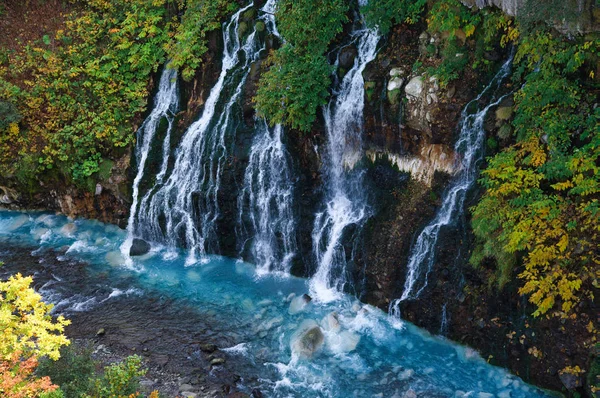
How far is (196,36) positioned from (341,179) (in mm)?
7780

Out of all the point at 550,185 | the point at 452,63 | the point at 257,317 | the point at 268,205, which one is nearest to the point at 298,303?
the point at 257,317

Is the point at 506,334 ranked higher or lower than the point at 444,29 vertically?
lower

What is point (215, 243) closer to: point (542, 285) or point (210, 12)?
point (210, 12)

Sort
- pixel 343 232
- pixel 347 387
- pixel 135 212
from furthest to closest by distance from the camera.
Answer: pixel 135 212 < pixel 343 232 < pixel 347 387

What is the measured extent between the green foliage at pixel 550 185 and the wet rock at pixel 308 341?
445cm

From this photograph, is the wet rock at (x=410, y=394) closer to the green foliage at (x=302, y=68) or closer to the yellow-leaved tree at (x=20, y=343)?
the yellow-leaved tree at (x=20, y=343)

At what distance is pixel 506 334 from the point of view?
1098cm

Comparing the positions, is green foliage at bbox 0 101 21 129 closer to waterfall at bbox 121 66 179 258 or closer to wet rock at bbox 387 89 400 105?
waterfall at bbox 121 66 179 258

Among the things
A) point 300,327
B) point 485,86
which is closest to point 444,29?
point 485,86

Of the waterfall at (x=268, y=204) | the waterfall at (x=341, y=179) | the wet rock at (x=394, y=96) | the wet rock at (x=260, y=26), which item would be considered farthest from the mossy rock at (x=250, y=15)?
the wet rock at (x=394, y=96)

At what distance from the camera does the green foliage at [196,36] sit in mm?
17531

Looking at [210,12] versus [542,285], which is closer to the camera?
[542,285]

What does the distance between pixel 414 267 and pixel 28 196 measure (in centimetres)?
1517

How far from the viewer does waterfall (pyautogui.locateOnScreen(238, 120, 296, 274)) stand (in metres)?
15.3
